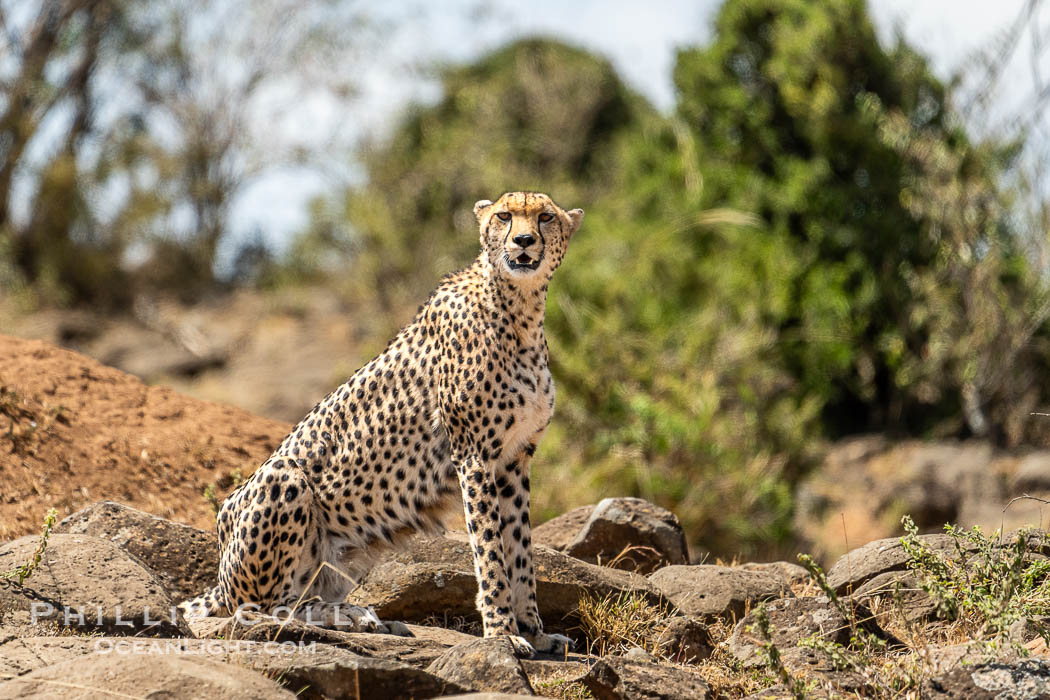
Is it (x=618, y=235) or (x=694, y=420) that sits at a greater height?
(x=618, y=235)

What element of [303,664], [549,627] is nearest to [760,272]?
[549,627]

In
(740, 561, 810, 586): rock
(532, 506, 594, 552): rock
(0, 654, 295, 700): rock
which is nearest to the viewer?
(0, 654, 295, 700): rock

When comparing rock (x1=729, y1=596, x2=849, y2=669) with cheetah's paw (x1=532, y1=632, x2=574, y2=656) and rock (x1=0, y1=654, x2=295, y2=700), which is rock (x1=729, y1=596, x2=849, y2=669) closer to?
cheetah's paw (x1=532, y1=632, x2=574, y2=656)

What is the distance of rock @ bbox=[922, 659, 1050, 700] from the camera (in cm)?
466

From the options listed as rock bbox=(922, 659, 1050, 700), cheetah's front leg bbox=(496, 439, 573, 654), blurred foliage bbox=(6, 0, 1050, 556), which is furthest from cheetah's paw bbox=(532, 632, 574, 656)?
blurred foliage bbox=(6, 0, 1050, 556)

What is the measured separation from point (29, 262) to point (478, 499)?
19.7 metres

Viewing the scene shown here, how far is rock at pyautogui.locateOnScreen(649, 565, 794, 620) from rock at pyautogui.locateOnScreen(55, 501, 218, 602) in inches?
95.7

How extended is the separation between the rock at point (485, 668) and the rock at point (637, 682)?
340 millimetres

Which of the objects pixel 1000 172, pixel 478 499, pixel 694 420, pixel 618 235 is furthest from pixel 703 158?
pixel 478 499

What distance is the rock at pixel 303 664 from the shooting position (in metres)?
4.48

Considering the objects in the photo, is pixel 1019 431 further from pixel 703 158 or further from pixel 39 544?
pixel 39 544

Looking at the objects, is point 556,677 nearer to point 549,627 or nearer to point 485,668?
point 485,668

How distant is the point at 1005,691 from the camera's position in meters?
4.67

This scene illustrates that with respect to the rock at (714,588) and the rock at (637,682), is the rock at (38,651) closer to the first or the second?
the rock at (637,682)
